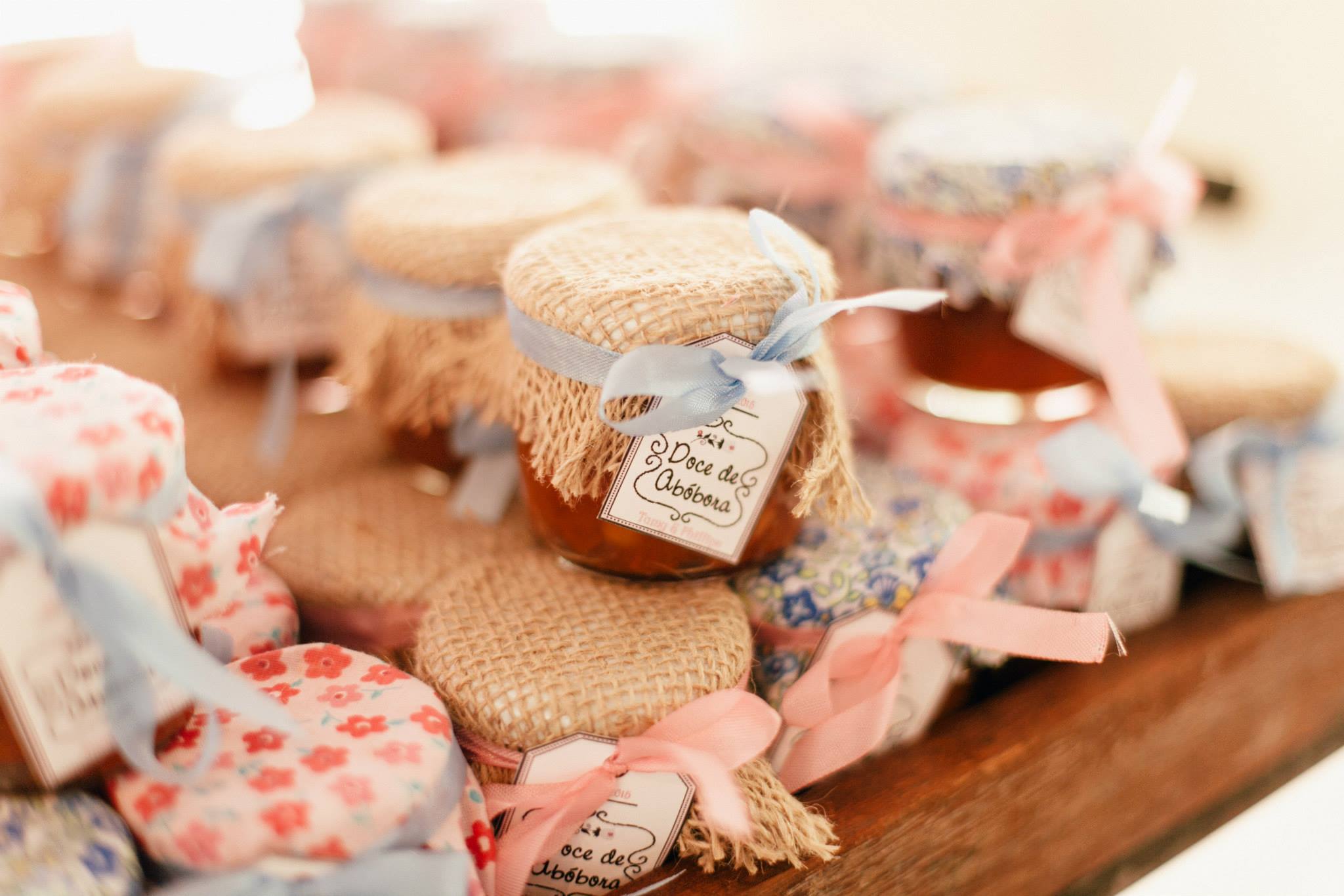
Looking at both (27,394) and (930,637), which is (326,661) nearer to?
(27,394)

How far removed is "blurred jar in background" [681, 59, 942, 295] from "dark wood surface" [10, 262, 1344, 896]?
1.50 ft

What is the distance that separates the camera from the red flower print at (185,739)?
22.4 inches

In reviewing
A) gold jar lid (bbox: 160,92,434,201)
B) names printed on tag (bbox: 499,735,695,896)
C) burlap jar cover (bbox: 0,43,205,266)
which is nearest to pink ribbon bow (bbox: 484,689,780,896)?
names printed on tag (bbox: 499,735,695,896)

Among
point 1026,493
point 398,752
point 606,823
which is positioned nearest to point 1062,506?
point 1026,493

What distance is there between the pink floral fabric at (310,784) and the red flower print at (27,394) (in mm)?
201

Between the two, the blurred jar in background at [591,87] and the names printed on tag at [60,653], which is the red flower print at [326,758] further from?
the blurred jar in background at [591,87]

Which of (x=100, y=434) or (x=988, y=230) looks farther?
(x=988, y=230)

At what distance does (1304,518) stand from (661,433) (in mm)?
633

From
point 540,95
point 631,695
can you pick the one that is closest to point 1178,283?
point 540,95

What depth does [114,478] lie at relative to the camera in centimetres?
47

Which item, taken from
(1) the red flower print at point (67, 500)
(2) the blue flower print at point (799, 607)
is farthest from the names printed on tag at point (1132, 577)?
(1) the red flower print at point (67, 500)

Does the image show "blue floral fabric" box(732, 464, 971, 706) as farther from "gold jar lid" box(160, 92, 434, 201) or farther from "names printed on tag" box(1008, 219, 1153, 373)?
"gold jar lid" box(160, 92, 434, 201)

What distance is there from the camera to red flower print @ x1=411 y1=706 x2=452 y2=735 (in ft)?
1.96

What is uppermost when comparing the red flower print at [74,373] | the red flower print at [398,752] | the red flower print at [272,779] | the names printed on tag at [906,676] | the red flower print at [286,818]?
the red flower print at [74,373]
